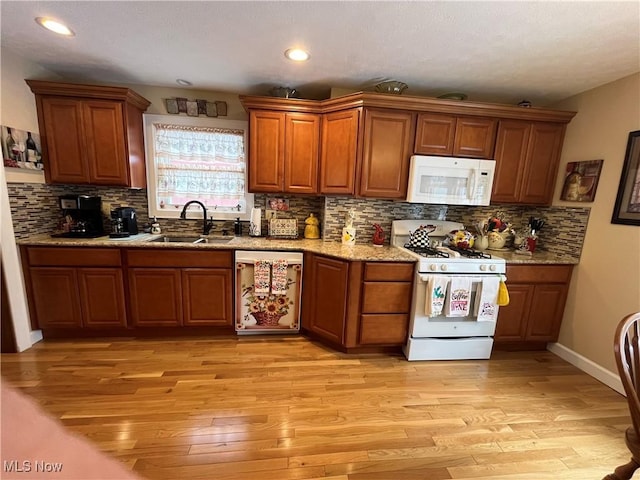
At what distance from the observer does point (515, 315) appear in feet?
8.32

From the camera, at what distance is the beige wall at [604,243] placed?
6.95 feet

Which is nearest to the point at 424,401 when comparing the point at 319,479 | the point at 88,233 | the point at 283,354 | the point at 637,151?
the point at 319,479

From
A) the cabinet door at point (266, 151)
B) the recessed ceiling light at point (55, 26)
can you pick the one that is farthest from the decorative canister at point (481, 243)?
the recessed ceiling light at point (55, 26)

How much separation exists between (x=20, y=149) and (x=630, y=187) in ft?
15.9

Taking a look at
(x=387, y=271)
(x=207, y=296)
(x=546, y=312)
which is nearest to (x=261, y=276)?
(x=207, y=296)

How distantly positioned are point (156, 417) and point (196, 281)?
1.09 meters

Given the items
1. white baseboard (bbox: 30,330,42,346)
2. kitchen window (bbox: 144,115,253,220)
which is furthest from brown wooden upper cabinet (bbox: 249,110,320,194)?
white baseboard (bbox: 30,330,42,346)

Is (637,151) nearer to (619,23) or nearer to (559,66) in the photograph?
(559,66)

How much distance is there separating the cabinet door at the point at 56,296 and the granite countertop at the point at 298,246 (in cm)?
26

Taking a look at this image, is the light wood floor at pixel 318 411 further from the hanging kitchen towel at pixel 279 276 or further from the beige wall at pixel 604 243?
the hanging kitchen towel at pixel 279 276

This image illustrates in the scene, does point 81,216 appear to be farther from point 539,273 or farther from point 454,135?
point 539,273

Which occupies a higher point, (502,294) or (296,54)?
(296,54)

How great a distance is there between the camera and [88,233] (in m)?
2.55

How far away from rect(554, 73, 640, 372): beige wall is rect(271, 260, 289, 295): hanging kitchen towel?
105 inches
